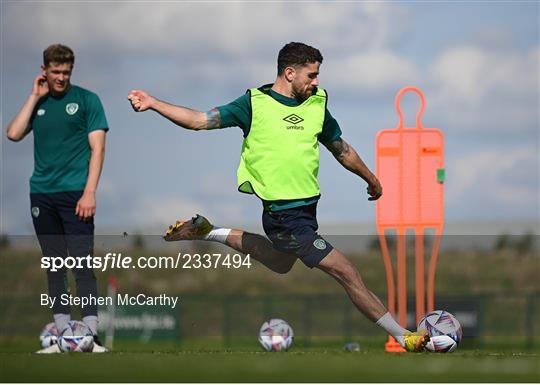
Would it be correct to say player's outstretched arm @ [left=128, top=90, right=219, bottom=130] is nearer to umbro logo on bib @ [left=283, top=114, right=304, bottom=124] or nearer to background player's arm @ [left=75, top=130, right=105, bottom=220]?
umbro logo on bib @ [left=283, top=114, right=304, bottom=124]

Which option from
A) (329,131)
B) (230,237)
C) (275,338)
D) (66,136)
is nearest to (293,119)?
(329,131)

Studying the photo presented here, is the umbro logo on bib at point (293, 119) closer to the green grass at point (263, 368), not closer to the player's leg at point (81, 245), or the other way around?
the green grass at point (263, 368)

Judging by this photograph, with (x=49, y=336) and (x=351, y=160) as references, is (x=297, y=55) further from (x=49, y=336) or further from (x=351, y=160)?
(x=49, y=336)

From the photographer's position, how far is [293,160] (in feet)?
31.8

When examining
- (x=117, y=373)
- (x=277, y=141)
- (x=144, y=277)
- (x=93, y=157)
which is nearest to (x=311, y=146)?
(x=277, y=141)

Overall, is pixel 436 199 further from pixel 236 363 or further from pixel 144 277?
pixel 144 277

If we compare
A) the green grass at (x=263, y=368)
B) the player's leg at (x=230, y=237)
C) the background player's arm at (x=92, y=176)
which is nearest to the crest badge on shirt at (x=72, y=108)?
the background player's arm at (x=92, y=176)

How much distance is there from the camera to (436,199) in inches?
538

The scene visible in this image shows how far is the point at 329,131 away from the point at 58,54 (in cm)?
253

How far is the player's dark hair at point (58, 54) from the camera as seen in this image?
34.1 ft

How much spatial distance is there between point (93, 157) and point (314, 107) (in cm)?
209

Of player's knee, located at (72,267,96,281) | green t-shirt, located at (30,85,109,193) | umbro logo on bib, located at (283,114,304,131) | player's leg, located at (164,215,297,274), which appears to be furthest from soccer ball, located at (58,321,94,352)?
umbro logo on bib, located at (283,114,304,131)

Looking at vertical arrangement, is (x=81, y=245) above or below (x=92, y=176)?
below

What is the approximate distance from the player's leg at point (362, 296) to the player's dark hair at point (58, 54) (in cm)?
296
